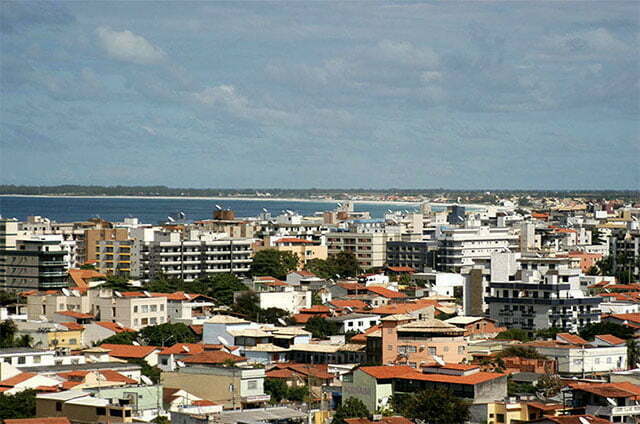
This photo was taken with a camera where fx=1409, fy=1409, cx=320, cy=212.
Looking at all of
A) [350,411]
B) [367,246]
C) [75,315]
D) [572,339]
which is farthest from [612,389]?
[367,246]

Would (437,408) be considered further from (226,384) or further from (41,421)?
(41,421)

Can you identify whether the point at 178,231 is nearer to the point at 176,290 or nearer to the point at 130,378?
the point at 176,290

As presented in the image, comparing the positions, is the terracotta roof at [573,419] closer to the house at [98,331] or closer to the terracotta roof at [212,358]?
the terracotta roof at [212,358]

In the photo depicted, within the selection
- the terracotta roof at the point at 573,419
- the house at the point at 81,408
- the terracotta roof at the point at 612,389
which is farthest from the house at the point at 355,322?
the terracotta roof at the point at 573,419

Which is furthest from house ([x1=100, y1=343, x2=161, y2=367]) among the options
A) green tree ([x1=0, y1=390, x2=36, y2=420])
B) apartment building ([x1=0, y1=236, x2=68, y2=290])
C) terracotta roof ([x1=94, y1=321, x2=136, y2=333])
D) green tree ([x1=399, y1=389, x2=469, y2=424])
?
→ apartment building ([x1=0, y1=236, x2=68, y2=290])

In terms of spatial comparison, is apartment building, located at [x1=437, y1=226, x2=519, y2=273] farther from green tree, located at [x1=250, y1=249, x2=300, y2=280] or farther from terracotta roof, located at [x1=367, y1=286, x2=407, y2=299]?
terracotta roof, located at [x1=367, y1=286, x2=407, y2=299]
